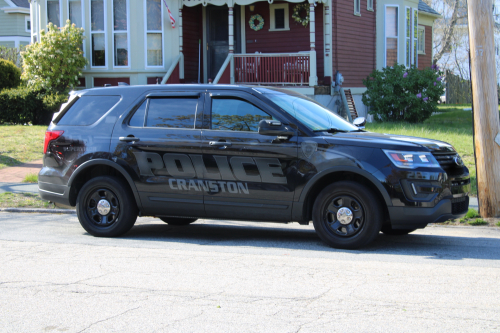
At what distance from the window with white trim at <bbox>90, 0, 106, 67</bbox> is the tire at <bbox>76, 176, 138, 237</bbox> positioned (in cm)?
1396

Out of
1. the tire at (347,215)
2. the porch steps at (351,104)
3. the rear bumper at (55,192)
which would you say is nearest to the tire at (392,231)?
the tire at (347,215)

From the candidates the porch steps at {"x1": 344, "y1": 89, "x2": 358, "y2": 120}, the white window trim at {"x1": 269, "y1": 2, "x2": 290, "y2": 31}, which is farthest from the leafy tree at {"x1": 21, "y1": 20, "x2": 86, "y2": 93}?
the porch steps at {"x1": 344, "y1": 89, "x2": 358, "y2": 120}

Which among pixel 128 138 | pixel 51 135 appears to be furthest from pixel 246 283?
pixel 51 135

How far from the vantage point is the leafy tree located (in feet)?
64.9

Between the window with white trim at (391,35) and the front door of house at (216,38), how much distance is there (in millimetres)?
6872

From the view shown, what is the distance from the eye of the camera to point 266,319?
443 cm

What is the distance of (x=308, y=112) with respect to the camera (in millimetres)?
7293

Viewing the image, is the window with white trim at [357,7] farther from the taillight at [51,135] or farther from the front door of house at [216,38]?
the taillight at [51,135]

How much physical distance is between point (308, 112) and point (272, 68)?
12.9 meters

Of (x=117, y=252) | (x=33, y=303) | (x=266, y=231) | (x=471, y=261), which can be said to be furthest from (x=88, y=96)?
(x=471, y=261)

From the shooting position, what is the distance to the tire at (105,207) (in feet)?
24.7

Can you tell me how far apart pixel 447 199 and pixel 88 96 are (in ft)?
15.5

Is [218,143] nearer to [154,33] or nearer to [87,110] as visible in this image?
[87,110]

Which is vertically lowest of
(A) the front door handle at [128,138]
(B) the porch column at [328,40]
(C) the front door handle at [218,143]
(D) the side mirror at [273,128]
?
(C) the front door handle at [218,143]
